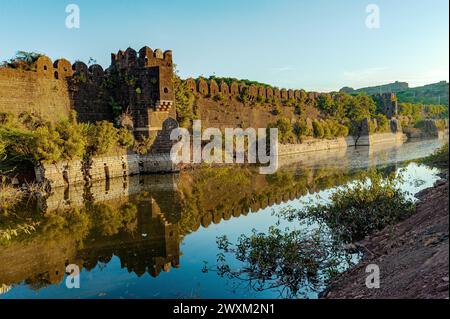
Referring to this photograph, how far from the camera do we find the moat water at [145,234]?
→ 17.3 ft

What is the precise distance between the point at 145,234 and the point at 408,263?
5.04 m

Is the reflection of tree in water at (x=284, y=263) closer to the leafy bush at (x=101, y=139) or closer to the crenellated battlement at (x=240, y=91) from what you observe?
the leafy bush at (x=101, y=139)

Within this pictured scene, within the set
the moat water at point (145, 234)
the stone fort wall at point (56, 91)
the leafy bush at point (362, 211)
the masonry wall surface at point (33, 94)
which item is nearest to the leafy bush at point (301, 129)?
the moat water at point (145, 234)

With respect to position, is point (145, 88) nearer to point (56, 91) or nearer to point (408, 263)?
point (56, 91)

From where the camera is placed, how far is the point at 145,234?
25.3 ft

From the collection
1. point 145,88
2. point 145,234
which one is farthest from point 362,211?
point 145,88

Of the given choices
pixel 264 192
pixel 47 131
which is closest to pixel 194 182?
pixel 264 192

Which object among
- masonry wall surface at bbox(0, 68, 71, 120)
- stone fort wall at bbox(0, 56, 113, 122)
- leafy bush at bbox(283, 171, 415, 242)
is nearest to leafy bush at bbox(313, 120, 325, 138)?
stone fort wall at bbox(0, 56, 113, 122)

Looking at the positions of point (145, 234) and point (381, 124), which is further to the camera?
point (381, 124)

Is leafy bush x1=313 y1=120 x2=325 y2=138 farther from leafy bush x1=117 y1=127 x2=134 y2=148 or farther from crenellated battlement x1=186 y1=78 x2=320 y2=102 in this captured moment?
leafy bush x1=117 y1=127 x2=134 y2=148

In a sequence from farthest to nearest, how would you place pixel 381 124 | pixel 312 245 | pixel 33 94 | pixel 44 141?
pixel 381 124 → pixel 33 94 → pixel 44 141 → pixel 312 245

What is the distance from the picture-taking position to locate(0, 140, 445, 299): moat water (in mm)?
5262

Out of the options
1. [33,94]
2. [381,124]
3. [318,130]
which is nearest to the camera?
[33,94]
